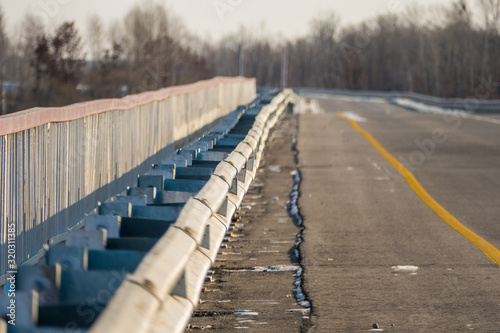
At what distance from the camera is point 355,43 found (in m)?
114

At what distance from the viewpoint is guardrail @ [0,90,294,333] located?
2.83 metres

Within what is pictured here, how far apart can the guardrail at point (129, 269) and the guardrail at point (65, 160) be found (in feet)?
3.01

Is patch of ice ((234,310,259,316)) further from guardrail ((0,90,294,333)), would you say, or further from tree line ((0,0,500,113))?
tree line ((0,0,500,113))

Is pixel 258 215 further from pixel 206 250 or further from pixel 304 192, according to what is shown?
pixel 206 250

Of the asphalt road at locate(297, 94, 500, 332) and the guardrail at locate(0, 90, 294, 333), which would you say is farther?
the asphalt road at locate(297, 94, 500, 332)

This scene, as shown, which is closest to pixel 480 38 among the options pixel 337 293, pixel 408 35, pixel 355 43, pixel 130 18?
pixel 408 35

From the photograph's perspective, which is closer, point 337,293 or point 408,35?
point 337,293

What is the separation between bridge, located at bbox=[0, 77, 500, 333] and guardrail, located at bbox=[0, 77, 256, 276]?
0.06 feet

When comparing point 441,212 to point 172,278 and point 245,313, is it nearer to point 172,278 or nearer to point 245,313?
point 245,313

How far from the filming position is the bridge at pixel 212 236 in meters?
3.25

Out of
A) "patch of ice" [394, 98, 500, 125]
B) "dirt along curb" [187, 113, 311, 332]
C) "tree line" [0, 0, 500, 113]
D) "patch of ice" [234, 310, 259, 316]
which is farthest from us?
"tree line" [0, 0, 500, 113]

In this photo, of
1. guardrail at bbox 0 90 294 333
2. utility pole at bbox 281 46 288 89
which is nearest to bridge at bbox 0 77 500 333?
guardrail at bbox 0 90 294 333

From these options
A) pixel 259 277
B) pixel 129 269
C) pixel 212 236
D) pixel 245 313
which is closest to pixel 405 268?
pixel 259 277

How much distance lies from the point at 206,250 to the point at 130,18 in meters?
102
